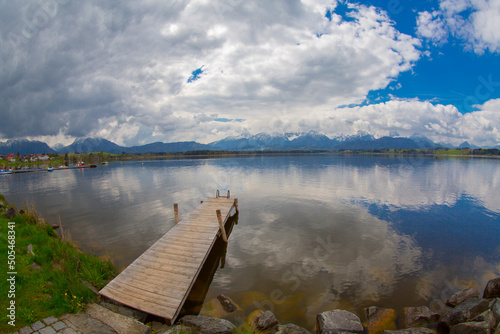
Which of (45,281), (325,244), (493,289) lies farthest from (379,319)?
(45,281)

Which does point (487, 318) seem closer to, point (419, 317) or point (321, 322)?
point (419, 317)

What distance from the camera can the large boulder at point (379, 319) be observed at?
429 inches

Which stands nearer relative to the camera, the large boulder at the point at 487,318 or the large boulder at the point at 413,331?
the large boulder at the point at 487,318

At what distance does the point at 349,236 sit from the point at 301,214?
7.54 m

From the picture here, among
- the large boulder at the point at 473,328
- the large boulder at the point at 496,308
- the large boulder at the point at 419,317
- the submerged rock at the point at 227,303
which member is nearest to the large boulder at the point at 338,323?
the large boulder at the point at 419,317

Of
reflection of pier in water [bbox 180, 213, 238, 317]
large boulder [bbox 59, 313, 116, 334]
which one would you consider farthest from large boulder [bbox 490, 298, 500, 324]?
large boulder [bbox 59, 313, 116, 334]

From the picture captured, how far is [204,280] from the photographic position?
50.6 ft

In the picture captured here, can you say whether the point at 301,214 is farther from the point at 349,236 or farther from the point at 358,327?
the point at 358,327

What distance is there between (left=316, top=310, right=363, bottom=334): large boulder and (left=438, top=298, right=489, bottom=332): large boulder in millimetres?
3960

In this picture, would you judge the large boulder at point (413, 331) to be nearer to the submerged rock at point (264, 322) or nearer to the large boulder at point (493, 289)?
the submerged rock at point (264, 322)

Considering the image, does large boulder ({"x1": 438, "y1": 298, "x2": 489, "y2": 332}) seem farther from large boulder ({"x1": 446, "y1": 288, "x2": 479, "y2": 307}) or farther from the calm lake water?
the calm lake water

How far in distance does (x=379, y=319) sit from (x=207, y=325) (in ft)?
27.8

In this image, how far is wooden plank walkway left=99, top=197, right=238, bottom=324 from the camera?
10.3m

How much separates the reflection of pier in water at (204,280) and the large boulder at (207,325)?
2037mm
